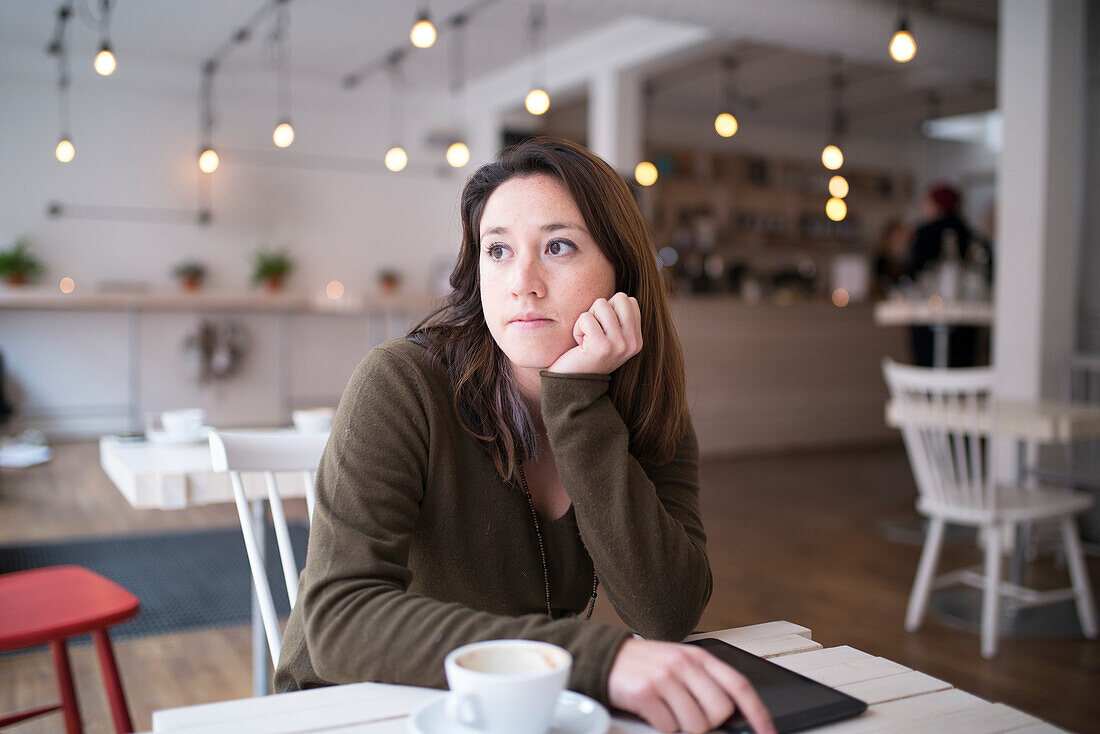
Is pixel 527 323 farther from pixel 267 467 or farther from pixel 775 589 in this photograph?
pixel 775 589

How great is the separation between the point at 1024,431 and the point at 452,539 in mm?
2584

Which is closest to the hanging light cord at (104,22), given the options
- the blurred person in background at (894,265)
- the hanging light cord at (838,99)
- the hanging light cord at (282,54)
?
the hanging light cord at (282,54)

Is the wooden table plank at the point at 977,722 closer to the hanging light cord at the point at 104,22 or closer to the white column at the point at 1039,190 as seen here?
the white column at the point at 1039,190

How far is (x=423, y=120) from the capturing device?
8477 mm

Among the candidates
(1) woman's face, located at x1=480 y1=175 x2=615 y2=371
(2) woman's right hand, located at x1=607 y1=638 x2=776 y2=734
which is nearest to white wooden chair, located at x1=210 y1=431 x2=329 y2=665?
(1) woman's face, located at x1=480 y1=175 x2=615 y2=371

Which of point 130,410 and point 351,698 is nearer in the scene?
point 351,698

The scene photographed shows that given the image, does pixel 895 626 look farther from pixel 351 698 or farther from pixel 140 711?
pixel 351 698

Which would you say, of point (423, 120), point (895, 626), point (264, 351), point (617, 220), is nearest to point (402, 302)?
point (264, 351)

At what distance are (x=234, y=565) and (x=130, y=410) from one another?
4.26 m

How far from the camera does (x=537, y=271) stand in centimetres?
102

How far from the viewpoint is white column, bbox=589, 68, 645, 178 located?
633 cm

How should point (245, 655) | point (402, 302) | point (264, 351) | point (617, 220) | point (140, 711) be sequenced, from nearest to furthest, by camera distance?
point (617, 220), point (140, 711), point (245, 655), point (402, 302), point (264, 351)

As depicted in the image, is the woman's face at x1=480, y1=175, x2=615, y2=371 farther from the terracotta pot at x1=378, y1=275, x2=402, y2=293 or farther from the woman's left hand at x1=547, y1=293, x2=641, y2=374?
the terracotta pot at x1=378, y1=275, x2=402, y2=293

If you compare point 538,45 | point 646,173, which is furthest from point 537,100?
point 538,45
